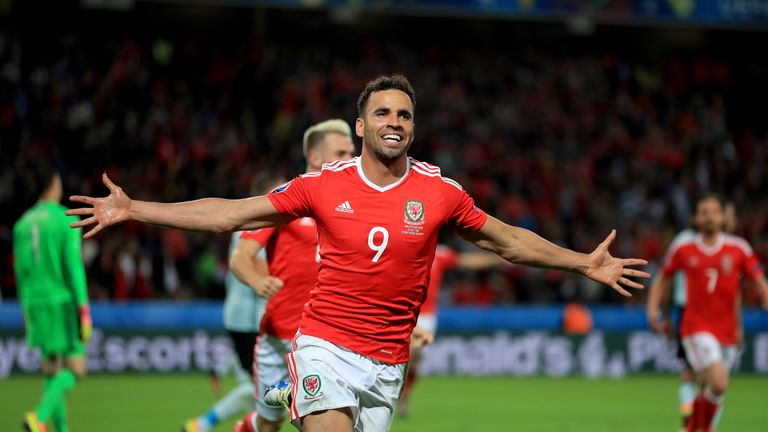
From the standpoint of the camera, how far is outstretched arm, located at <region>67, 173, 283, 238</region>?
5.33m

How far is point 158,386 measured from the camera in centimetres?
1642

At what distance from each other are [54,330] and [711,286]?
20.1 ft

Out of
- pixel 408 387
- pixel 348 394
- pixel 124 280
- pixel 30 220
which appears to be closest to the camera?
pixel 348 394

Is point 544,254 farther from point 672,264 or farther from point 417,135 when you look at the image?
point 417,135

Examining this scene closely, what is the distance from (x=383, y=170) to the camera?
5648mm

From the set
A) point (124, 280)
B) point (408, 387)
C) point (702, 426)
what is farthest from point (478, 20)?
point (702, 426)

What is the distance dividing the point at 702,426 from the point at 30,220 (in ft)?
20.8

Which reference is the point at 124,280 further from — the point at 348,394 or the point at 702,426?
the point at 348,394

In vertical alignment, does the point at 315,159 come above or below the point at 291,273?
above


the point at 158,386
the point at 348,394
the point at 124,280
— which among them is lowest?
the point at 158,386

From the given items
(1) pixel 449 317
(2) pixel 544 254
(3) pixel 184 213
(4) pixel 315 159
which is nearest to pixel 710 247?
(4) pixel 315 159

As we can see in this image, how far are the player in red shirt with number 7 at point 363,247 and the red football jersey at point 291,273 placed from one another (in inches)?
67.0

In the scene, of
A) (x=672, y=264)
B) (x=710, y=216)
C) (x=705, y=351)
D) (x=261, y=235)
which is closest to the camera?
(x=261, y=235)

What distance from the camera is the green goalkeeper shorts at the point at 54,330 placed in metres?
9.66
